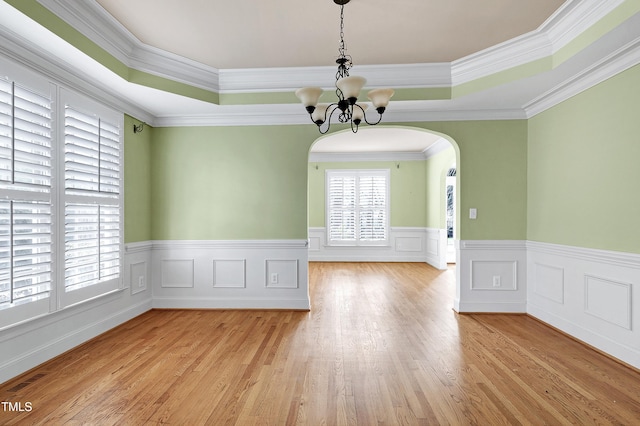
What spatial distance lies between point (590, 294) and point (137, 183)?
5.22 m

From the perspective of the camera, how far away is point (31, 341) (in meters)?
2.79

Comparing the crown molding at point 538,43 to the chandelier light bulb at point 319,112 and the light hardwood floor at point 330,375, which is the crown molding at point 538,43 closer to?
the chandelier light bulb at point 319,112

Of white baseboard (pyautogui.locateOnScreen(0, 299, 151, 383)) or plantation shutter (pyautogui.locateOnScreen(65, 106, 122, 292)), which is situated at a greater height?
plantation shutter (pyautogui.locateOnScreen(65, 106, 122, 292))

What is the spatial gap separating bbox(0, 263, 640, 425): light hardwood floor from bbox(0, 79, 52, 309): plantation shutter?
29.6 inches

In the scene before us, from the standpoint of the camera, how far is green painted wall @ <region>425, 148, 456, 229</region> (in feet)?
24.4

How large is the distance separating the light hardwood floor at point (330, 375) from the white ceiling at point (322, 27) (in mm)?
2977

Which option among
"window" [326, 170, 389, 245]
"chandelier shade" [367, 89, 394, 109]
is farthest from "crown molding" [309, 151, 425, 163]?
"chandelier shade" [367, 89, 394, 109]

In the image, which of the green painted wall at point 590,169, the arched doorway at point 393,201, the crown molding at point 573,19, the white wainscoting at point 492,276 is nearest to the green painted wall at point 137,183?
the white wainscoting at point 492,276

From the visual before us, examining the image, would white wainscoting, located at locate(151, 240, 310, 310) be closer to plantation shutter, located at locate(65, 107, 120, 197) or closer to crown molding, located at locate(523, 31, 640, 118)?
plantation shutter, located at locate(65, 107, 120, 197)

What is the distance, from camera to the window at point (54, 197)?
2.55 metres

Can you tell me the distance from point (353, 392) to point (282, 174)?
2916 mm

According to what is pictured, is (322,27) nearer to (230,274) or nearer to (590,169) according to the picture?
(590,169)

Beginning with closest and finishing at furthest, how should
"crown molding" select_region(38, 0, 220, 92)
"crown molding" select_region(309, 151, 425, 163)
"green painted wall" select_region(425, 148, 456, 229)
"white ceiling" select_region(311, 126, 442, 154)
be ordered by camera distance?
"crown molding" select_region(38, 0, 220, 92) → "white ceiling" select_region(311, 126, 442, 154) → "green painted wall" select_region(425, 148, 456, 229) → "crown molding" select_region(309, 151, 425, 163)

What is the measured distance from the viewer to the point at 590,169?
3340 mm
